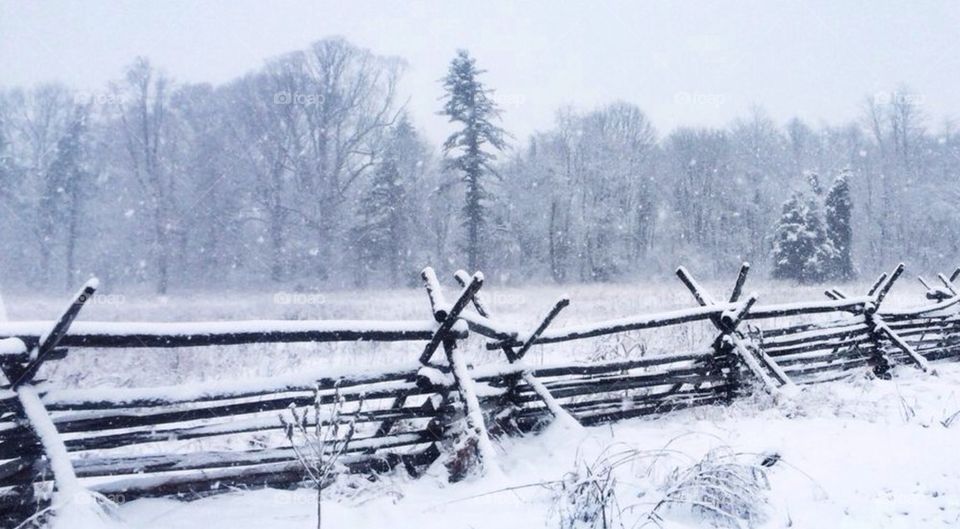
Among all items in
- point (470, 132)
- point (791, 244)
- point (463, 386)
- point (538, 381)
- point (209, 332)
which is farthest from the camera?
point (791, 244)

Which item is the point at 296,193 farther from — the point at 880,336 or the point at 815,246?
the point at 880,336

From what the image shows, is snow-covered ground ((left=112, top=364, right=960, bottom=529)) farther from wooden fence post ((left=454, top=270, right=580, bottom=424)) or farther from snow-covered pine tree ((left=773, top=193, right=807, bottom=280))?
snow-covered pine tree ((left=773, top=193, right=807, bottom=280))

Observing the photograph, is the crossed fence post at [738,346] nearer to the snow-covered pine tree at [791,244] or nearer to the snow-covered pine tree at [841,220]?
the snow-covered pine tree at [791,244]

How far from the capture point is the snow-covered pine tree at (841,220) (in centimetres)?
3397

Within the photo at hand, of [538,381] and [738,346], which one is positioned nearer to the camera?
[538,381]

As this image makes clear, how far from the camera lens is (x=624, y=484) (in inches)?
149

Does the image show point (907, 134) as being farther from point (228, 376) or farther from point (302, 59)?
point (228, 376)

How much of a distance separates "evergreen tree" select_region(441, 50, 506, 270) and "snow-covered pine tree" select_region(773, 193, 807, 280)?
1554 cm

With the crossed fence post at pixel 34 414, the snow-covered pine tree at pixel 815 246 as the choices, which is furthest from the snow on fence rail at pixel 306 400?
the snow-covered pine tree at pixel 815 246

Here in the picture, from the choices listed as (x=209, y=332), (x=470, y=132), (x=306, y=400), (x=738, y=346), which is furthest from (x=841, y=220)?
(x=209, y=332)

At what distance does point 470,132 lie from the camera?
28891 millimetres

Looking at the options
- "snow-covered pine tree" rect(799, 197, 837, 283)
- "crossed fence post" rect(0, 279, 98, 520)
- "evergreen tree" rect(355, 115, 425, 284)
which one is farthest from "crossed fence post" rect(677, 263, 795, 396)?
"snow-covered pine tree" rect(799, 197, 837, 283)

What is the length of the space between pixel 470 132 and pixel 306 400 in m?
25.7

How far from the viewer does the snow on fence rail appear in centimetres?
343
